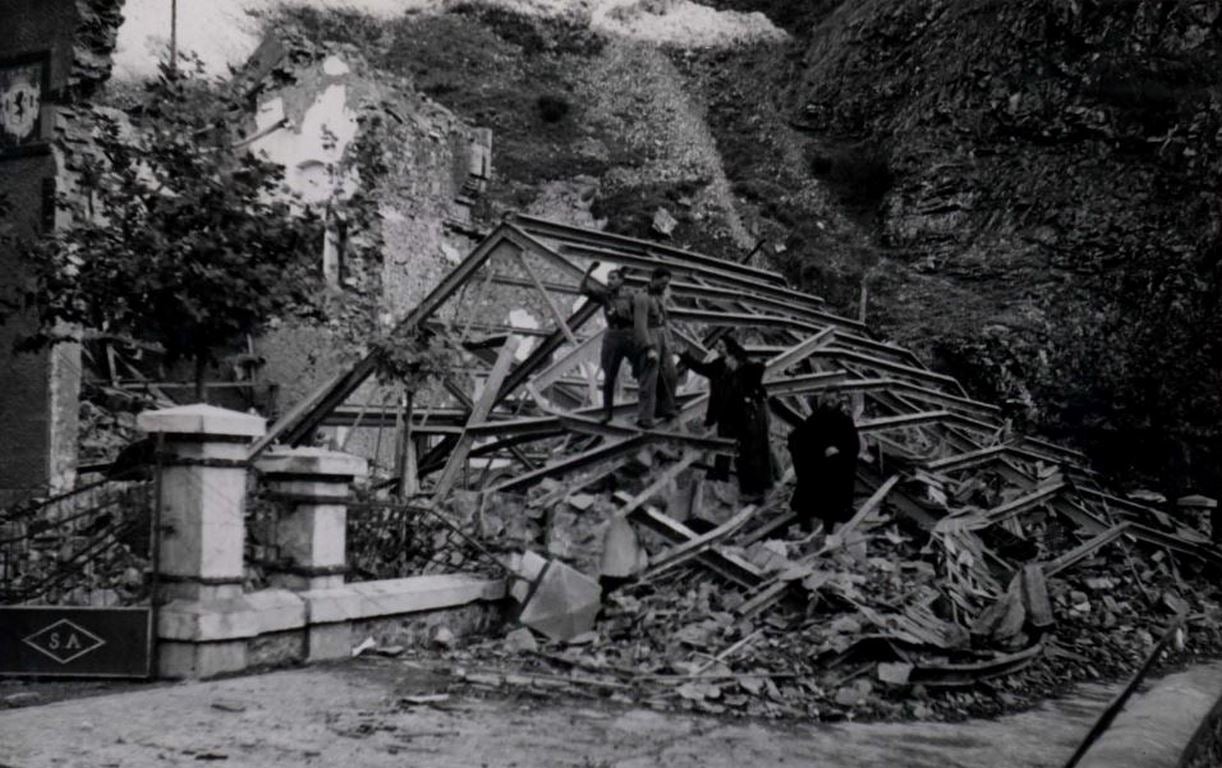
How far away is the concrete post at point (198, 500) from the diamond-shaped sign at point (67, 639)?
0.47m

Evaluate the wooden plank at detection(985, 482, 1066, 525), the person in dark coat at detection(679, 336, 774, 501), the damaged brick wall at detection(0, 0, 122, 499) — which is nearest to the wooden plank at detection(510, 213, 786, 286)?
the person in dark coat at detection(679, 336, 774, 501)

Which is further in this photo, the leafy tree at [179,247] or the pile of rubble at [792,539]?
the leafy tree at [179,247]

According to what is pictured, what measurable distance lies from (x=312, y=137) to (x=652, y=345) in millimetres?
13292

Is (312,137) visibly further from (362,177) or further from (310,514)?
(310,514)

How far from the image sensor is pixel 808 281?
3406 centimetres

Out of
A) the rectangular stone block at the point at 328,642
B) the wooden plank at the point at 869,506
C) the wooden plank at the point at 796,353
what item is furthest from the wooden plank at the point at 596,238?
the rectangular stone block at the point at 328,642

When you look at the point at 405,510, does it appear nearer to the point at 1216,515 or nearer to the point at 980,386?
the point at 1216,515

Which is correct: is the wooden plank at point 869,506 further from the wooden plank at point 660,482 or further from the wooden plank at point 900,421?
the wooden plank at point 660,482

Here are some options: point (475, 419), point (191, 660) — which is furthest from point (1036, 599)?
point (191, 660)

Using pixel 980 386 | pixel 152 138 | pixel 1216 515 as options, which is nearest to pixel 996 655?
pixel 152 138

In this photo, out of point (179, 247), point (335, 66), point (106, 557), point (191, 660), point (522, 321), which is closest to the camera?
point (191, 660)

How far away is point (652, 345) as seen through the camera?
11336 millimetres

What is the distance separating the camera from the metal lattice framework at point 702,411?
1182cm

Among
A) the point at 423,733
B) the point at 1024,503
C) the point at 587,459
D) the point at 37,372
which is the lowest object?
the point at 423,733
